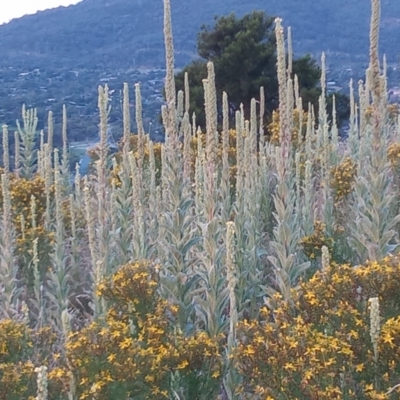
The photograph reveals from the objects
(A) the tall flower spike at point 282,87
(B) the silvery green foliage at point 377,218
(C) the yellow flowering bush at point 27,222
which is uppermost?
(A) the tall flower spike at point 282,87

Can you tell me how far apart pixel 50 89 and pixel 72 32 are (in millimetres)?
33535

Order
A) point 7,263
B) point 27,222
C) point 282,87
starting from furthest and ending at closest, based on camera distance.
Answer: point 27,222 < point 7,263 < point 282,87

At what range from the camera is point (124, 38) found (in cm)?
5869

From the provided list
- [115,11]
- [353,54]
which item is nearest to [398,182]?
[353,54]

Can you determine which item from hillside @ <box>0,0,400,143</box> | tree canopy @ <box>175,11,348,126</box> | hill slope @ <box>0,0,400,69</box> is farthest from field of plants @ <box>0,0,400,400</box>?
hill slope @ <box>0,0,400,69</box>

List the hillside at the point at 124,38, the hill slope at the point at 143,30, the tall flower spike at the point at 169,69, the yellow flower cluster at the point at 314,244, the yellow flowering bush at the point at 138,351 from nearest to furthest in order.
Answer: the yellow flowering bush at the point at 138,351 → the tall flower spike at the point at 169,69 → the yellow flower cluster at the point at 314,244 → the hillside at the point at 124,38 → the hill slope at the point at 143,30

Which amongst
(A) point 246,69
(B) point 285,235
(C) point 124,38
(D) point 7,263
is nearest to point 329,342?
(B) point 285,235

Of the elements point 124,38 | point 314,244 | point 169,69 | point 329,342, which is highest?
point 124,38

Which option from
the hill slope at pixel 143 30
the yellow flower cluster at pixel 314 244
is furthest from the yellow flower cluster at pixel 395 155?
the hill slope at pixel 143 30

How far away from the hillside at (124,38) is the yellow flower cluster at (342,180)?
63.6 ft

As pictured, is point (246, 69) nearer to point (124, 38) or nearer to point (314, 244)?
point (314, 244)

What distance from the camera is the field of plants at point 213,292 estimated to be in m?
2.32

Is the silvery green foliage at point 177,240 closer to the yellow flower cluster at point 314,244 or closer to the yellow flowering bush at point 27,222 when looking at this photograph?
the yellow flower cluster at point 314,244

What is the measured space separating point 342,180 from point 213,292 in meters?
2.16
